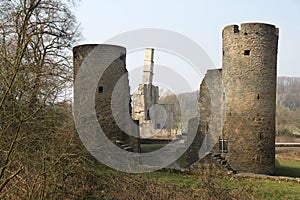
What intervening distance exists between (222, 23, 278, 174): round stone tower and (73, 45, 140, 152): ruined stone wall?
3940mm

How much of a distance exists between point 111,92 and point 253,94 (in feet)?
16.5

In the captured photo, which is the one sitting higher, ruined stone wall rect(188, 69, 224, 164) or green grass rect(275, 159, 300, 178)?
ruined stone wall rect(188, 69, 224, 164)

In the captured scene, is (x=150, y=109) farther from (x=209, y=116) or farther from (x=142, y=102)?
(x=209, y=116)

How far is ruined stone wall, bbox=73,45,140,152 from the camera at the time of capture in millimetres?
13031

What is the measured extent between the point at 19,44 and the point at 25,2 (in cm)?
566

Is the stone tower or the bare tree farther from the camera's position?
the stone tower

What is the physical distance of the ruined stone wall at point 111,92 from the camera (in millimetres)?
13031

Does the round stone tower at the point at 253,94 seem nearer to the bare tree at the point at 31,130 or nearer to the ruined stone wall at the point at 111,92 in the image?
the ruined stone wall at the point at 111,92

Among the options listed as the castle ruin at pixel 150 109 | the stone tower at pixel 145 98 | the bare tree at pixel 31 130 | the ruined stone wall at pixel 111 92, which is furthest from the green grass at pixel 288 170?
the stone tower at pixel 145 98

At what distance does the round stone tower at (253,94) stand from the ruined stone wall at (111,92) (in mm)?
3940

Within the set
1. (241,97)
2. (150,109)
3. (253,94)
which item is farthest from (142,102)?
(253,94)

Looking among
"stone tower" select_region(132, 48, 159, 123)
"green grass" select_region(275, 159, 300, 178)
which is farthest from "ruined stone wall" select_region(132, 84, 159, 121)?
"green grass" select_region(275, 159, 300, 178)

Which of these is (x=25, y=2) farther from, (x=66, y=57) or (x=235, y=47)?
(x=235, y=47)

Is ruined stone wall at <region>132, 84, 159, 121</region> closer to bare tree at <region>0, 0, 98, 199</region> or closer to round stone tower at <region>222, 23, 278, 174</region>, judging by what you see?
round stone tower at <region>222, 23, 278, 174</region>
